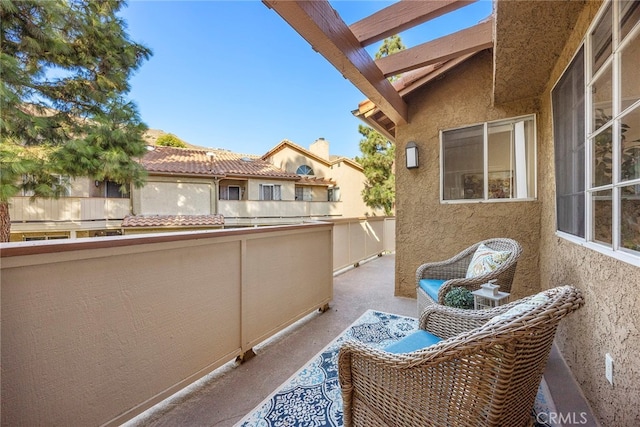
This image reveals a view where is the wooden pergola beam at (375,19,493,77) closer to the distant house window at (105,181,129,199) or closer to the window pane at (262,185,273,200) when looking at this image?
the window pane at (262,185,273,200)

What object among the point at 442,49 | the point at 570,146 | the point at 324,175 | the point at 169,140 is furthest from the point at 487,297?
the point at 169,140

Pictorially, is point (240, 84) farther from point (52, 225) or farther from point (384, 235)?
point (384, 235)

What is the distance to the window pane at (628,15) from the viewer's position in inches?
45.9

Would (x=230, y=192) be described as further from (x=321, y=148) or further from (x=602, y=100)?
(x=602, y=100)

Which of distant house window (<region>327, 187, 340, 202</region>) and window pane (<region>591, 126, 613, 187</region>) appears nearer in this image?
window pane (<region>591, 126, 613, 187</region>)

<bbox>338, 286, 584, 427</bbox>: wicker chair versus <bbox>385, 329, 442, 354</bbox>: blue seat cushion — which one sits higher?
<bbox>338, 286, 584, 427</bbox>: wicker chair

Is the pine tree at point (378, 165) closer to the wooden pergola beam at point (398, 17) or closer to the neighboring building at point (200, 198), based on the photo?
the neighboring building at point (200, 198)

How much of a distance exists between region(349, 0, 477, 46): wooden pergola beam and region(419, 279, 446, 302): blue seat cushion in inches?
96.4

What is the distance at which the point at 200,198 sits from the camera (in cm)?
1172

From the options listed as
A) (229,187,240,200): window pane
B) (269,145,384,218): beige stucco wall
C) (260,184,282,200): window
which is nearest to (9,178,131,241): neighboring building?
(229,187,240,200): window pane

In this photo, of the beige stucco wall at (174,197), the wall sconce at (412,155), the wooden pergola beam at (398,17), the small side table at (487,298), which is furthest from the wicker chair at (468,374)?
the beige stucco wall at (174,197)

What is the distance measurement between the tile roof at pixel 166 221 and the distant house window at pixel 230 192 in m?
2.21

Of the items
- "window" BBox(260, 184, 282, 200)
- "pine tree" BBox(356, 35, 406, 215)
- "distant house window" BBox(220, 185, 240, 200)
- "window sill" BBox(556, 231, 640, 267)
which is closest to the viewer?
"window sill" BBox(556, 231, 640, 267)

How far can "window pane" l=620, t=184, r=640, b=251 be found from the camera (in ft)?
3.85
